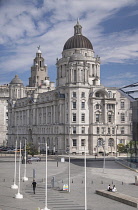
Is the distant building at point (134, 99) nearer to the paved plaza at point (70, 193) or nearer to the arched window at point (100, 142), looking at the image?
the paved plaza at point (70, 193)

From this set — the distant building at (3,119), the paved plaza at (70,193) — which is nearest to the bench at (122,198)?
the paved plaza at (70,193)

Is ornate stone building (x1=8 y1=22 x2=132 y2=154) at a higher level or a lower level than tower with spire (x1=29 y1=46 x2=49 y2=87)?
lower

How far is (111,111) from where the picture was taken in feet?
372

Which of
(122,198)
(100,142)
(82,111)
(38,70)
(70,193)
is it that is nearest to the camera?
(122,198)

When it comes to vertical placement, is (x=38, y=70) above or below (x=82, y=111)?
above

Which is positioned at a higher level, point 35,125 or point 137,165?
point 35,125

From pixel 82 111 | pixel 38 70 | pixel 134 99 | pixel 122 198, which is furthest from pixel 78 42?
pixel 122 198

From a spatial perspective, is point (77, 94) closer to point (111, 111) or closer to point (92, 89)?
point (92, 89)

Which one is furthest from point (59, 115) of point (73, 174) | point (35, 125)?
point (73, 174)

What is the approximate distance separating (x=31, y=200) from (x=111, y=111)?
78.2 metres

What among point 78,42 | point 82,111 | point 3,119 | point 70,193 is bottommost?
point 70,193

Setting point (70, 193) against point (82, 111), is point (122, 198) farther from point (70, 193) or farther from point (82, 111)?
point (82, 111)

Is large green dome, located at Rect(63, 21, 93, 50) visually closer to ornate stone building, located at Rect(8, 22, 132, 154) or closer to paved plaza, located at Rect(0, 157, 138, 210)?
ornate stone building, located at Rect(8, 22, 132, 154)

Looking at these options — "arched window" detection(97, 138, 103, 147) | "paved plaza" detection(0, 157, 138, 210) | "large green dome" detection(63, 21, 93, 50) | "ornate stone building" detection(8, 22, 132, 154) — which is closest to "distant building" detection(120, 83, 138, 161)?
"paved plaza" detection(0, 157, 138, 210)
